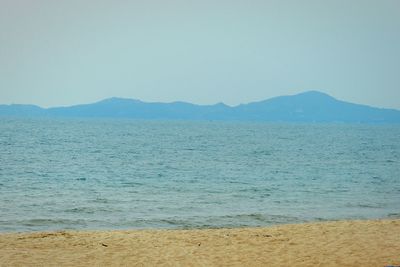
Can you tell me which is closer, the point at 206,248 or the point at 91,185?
the point at 206,248

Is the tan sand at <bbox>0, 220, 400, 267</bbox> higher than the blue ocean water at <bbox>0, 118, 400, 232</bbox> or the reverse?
higher

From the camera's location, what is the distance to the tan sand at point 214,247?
43.8ft

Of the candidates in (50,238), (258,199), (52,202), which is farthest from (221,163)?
(50,238)

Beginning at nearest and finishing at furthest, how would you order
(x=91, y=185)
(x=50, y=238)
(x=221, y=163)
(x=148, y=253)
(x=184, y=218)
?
1. (x=148, y=253)
2. (x=50, y=238)
3. (x=184, y=218)
4. (x=91, y=185)
5. (x=221, y=163)

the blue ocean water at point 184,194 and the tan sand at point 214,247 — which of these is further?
the blue ocean water at point 184,194

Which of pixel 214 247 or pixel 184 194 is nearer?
pixel 214 247

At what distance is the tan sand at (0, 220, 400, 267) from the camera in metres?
13.3

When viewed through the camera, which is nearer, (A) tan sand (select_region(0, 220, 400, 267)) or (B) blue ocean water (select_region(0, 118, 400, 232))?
(A) tan sand (select_region(0, 220, 400, 267))

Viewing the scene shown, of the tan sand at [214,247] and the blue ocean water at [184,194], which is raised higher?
the tan sand at [214,247]

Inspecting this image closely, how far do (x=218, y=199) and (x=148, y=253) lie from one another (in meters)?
14.0

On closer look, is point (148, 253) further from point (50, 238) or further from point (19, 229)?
point (19, 229)

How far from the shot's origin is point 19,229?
19.2 m

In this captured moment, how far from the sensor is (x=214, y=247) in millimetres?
15234

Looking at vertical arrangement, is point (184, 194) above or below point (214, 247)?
below
